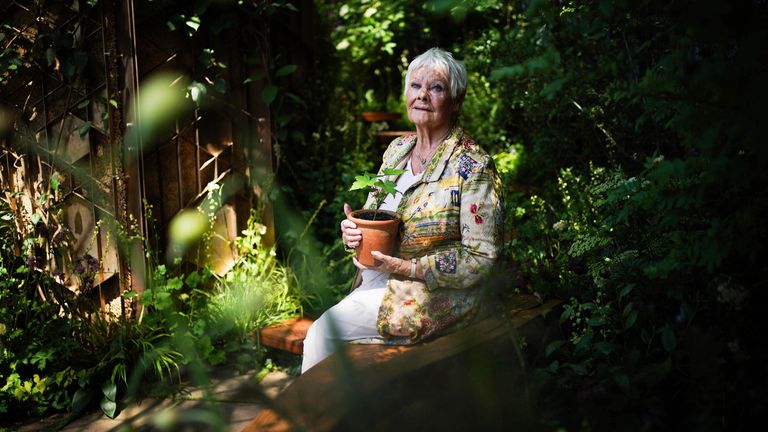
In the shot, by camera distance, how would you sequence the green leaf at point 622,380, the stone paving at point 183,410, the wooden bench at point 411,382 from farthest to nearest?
the stone paving at point 183,410 → the green leaf at point 622,380 → the wooden bench at point 411,382

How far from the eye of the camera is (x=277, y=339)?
3449 millimetres

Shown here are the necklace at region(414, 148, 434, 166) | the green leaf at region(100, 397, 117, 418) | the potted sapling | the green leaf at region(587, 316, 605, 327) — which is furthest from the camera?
the green leaf at region(100, 397, 117, 418)

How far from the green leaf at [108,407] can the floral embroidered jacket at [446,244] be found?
145 centimetres

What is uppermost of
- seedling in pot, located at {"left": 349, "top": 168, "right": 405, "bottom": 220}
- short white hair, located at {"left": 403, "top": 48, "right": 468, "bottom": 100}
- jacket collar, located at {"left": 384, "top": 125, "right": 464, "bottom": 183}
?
short white hair, located at {"left": 403, "top": 48, "right": 468, "bottom": 100}

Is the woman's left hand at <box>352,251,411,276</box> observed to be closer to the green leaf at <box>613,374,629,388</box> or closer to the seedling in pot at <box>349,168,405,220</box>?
the seedling in pot at <box>349,168,405,220</box>

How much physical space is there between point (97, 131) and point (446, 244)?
2094mm

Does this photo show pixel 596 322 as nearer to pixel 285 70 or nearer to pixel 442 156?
pixel 442 156

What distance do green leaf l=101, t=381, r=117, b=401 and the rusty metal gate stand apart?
1.68 ft

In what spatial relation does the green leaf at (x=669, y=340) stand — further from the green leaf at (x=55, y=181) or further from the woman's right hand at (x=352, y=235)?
the green leaf at (x=55, y=181)

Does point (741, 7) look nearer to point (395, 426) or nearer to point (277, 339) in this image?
point (395, 426)

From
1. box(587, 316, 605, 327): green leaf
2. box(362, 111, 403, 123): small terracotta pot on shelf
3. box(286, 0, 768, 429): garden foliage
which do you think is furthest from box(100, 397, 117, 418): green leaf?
box(362, 111, 403, 123): small terracotta pot on shelf

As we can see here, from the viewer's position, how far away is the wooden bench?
133 centimetres

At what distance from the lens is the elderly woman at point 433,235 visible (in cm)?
242

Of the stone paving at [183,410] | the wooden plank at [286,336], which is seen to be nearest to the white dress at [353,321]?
the stone paving at [183,410]
